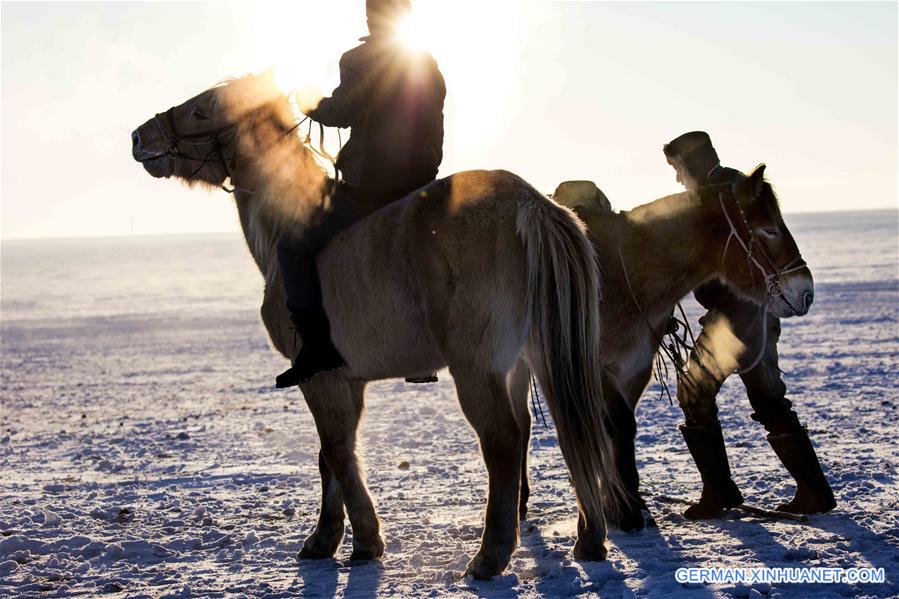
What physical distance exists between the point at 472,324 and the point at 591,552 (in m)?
1.52

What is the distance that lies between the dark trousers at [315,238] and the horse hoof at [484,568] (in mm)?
1759

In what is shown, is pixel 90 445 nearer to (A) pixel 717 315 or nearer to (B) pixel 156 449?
(B) pixel 156 449

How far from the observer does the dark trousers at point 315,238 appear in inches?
260

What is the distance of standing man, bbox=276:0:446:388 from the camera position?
260 inches

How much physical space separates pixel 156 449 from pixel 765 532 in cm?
658

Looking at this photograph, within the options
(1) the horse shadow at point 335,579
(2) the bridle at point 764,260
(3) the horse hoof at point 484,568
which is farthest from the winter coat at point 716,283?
(1) the horse shadow at point 335,579

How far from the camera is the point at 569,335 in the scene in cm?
590

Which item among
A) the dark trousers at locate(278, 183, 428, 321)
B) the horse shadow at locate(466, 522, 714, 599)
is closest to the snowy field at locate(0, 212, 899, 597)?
the horse shadow at locate(466, 522, 714, 599)

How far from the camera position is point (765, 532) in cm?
686

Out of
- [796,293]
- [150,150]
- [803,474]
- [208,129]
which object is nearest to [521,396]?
[796,293]

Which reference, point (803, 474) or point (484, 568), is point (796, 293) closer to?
point (803, 474)

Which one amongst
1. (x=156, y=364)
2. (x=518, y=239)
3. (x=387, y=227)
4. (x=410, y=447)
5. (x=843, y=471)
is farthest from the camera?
(x=156, y=364)

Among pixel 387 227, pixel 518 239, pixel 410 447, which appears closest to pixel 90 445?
pixel 410 447

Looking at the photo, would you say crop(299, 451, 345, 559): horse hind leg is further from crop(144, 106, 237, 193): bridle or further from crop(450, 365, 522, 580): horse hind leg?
crop(144, 106, 237, 193): bridle
